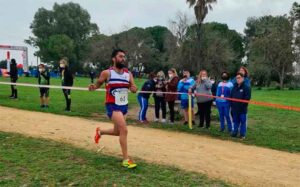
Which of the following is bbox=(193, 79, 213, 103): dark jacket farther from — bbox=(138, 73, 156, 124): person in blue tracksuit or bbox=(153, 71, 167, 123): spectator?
bbox=(138, 73, 156, 124): person in blue tracksuit

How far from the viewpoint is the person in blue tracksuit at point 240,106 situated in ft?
39.4

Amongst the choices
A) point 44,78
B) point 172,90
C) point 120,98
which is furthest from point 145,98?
point 120,98

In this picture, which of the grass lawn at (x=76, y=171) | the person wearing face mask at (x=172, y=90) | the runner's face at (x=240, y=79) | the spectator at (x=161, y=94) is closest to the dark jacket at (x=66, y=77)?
the spectator at (x=161, y=94)

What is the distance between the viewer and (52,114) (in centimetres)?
1532

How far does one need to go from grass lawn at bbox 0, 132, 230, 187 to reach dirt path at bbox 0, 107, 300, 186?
659 millimetres

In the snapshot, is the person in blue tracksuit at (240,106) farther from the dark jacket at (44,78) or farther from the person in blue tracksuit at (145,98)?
the dark jacket at (44,78)

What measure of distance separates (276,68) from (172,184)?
2152 inches

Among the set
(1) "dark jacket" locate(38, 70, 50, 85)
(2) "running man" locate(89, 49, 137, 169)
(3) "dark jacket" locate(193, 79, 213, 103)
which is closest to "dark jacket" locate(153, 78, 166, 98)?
(3) "dark jacket" locate(193, 79, 213, 103)

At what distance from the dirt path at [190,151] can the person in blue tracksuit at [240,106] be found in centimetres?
90

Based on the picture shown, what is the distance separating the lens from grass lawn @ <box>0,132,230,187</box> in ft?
22.0

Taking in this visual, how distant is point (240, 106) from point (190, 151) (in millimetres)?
2893

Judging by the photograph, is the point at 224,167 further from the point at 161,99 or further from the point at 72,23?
the point at 72,23

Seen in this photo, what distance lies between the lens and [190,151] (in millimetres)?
9711

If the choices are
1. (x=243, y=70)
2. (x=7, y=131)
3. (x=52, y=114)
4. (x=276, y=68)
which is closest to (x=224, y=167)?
(x=243, y=70)
